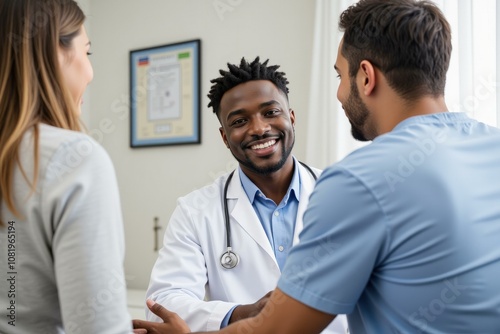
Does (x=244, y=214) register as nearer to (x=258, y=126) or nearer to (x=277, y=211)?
(x=277, y=211)

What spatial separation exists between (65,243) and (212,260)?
0.90 m

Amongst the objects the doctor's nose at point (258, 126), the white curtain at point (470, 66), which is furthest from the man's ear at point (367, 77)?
the white curtain at point (470, 66)

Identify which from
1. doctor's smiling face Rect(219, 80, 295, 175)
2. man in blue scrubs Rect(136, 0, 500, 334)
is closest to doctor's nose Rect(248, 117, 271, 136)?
doctor's smiling face Rect(219, 80, 295, 175)

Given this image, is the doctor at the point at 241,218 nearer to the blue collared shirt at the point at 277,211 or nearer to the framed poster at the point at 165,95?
the blue collared shirt at the point at 277,211

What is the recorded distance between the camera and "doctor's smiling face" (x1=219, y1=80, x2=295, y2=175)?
169cm

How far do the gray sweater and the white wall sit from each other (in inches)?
80.2

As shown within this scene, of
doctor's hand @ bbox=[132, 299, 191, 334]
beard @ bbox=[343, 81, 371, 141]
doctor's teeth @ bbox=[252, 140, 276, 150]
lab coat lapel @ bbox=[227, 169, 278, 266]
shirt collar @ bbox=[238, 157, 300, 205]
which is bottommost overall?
doctor's hand @ bbox=[132, 299, 191, 334]

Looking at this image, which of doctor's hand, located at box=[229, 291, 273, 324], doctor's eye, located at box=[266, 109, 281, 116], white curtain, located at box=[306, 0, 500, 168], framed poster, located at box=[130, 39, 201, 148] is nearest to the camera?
doctor's hand, located at box=[229, 291, 273, 324]

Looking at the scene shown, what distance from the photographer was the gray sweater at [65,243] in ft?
2.33

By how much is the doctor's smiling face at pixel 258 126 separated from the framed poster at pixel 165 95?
130cm

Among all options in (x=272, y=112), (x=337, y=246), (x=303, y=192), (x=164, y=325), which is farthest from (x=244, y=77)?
(x=337, y=246)

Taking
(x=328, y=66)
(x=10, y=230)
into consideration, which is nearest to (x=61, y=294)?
(x=10, y=230)

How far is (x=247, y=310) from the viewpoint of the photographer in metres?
1.32

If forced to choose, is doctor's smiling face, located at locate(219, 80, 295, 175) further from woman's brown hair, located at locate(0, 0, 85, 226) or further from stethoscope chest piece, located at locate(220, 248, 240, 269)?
woman's brown hair, located at locate(0, 0, 85, 226)
